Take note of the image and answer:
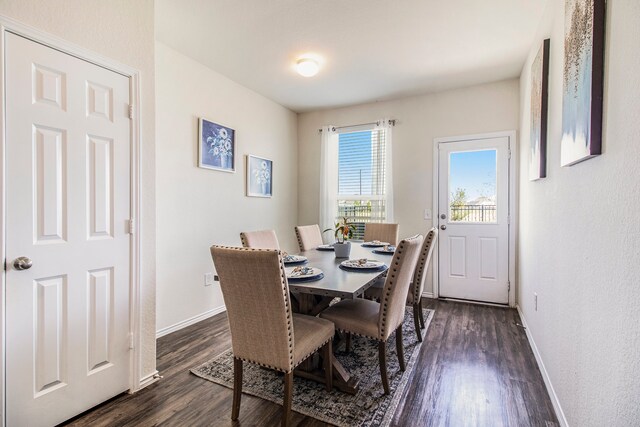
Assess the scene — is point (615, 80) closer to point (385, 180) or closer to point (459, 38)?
point (459, 38)

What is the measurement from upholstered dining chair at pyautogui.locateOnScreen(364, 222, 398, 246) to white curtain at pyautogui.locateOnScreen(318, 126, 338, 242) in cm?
91

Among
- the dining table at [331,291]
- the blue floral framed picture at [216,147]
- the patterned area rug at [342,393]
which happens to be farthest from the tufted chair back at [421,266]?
the blue floral framed picture at [216,147]

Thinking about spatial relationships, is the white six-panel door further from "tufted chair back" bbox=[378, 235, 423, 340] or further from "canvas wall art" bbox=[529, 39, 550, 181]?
"canvas wall art" bbox=[529, 39, 550, 181]

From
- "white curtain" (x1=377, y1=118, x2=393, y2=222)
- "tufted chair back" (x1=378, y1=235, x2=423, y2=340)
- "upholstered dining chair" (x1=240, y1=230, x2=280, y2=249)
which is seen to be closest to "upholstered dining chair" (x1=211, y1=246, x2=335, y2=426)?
"tufted chair back" (x1=378, y1=235, x2=423, y2=340)

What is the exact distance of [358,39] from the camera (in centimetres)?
272

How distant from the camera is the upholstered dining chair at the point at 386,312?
188cm

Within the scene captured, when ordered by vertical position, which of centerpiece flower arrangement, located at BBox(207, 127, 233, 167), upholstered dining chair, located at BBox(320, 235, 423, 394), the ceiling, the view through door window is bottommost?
upholstered dining chair, located at BBox(320, 235, 423, 394)

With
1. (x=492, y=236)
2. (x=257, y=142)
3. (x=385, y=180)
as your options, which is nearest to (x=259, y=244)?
(x=257, y=142)

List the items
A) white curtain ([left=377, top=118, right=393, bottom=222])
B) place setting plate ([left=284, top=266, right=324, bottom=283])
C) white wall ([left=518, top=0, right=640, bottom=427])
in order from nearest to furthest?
white wall ([left=518, top=0, right=640, bottom=427]) < place setting plate ([left=284, top=266, right=324, bottom=283]) < white curtain ([left=377, top=118, right=393, bottom=222])

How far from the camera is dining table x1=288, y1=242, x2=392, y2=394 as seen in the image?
1.69 meters

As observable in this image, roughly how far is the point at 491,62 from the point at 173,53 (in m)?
3.12

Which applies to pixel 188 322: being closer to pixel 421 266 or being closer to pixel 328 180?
pixel 421 266

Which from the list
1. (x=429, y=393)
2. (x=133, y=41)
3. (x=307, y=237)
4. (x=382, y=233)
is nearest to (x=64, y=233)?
(x=133, y=41)

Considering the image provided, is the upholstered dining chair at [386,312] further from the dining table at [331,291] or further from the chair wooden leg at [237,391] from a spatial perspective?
the chair wooden leg at [237,391]
